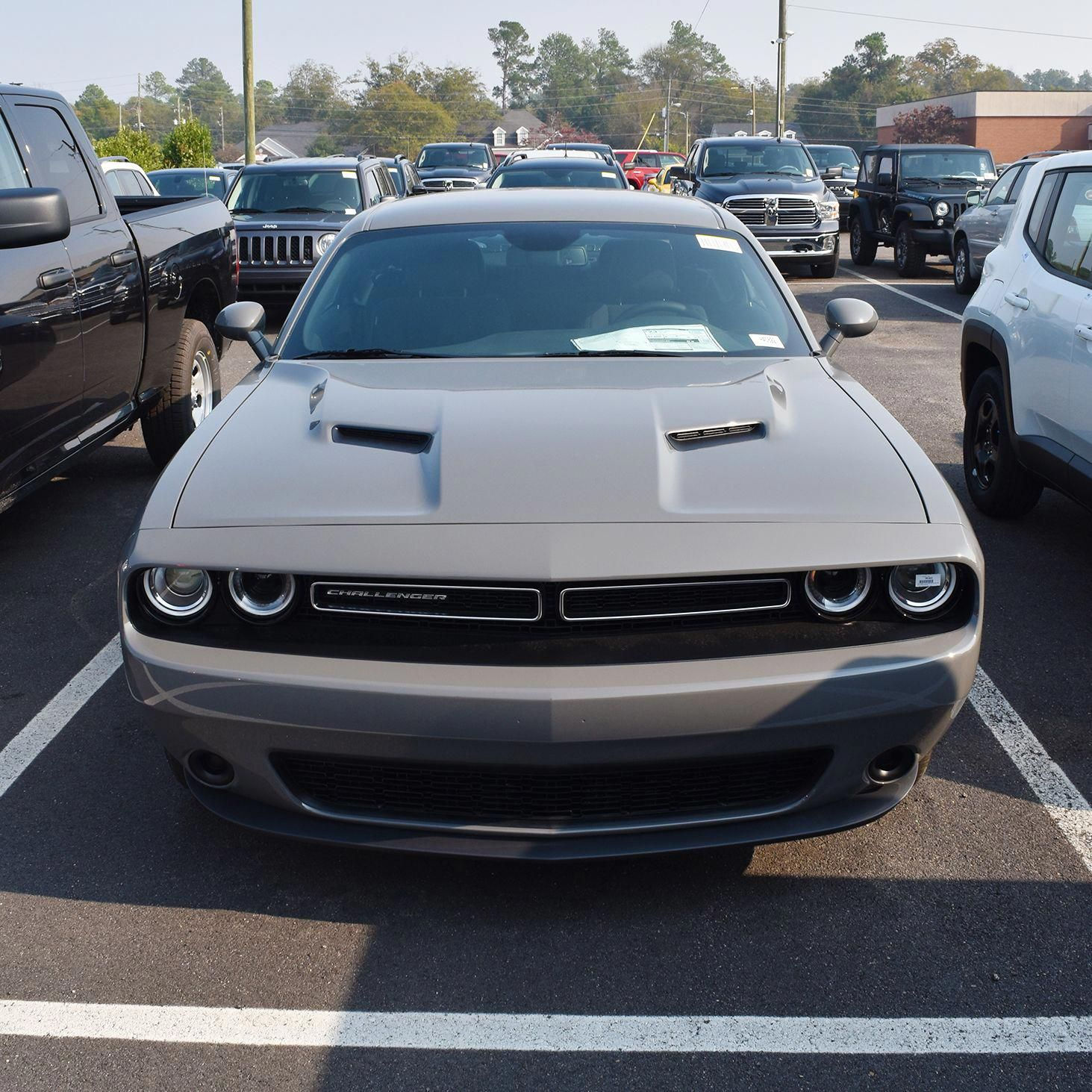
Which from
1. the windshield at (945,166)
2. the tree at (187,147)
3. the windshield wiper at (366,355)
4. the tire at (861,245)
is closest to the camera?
the windshield wiper at (366,355)

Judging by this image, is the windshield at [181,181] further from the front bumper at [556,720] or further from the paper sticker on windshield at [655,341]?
the front bumper at [556,720]

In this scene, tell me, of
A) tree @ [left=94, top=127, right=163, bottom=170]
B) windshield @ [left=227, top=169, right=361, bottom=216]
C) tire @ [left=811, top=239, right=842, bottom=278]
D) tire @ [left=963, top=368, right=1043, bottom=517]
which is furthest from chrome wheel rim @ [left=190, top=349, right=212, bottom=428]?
tree @ [left=94, top=127, right=163, bottom=170]

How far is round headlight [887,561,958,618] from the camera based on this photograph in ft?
9.66

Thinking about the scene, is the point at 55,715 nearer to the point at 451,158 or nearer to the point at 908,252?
the point at 908,252

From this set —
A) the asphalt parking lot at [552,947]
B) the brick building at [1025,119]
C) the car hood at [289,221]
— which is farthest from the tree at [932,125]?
the asphalt parking lot at [552,947]

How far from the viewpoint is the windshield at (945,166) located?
61.9 feet

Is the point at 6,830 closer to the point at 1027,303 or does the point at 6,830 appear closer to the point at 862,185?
the point at 1027,303

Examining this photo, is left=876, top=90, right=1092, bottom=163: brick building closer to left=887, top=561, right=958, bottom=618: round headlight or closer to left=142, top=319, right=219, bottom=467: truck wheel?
left=142, top=319, right=219, bottom=467: truck wheel

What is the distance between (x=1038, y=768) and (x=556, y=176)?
15.0 metres

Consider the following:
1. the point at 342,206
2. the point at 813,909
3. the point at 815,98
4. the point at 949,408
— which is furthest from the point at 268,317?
the point at 815,98

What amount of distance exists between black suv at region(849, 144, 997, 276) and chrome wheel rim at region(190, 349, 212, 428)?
12.2 meters

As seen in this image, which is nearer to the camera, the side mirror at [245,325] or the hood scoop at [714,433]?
the hood scoop at [714,433]

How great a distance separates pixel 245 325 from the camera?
14.8 ft

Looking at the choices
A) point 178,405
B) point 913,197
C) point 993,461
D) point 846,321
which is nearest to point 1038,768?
point 846,321
